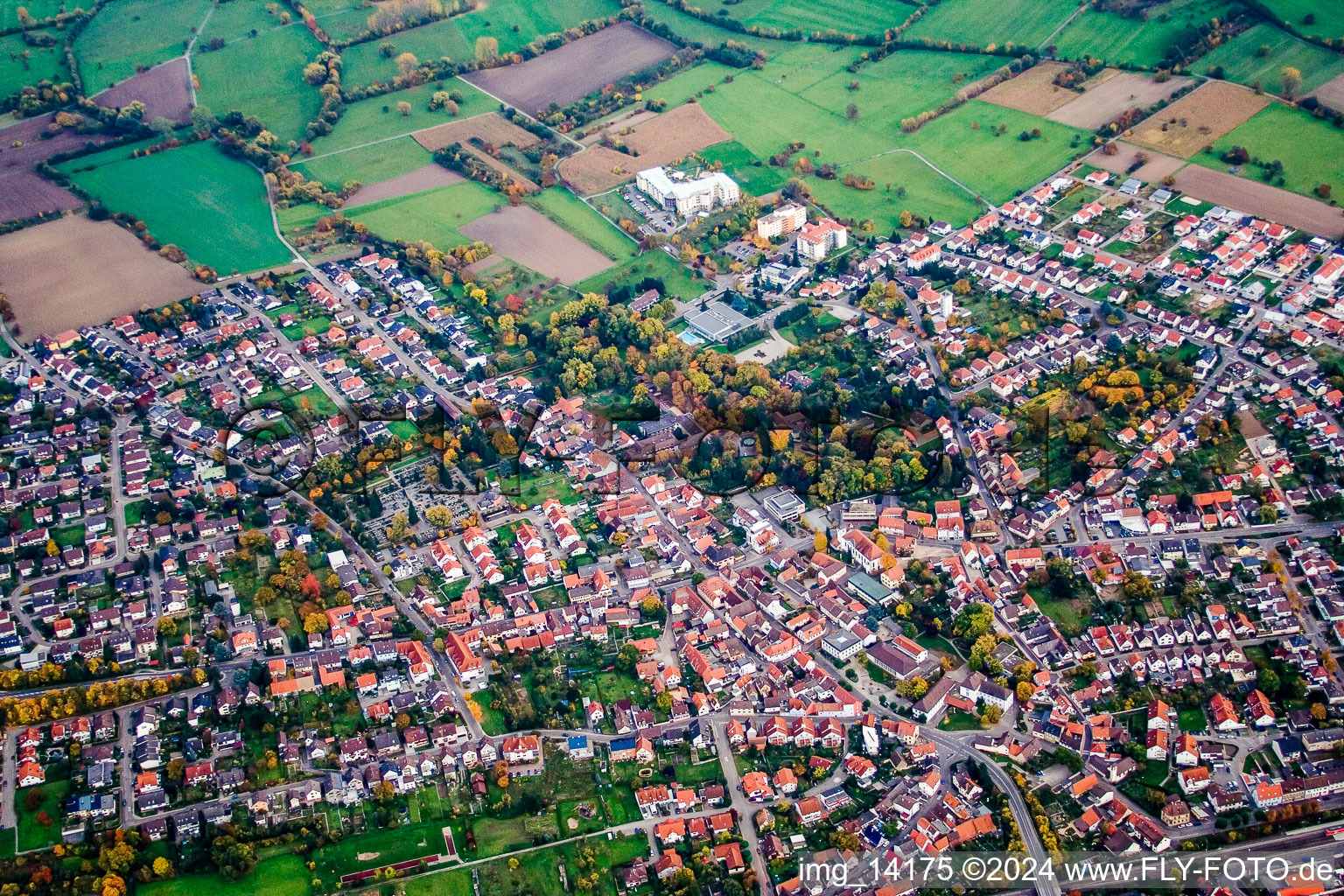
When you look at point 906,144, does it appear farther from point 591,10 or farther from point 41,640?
point 41,640

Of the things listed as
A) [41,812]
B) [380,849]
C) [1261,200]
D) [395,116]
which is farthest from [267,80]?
[380,849]

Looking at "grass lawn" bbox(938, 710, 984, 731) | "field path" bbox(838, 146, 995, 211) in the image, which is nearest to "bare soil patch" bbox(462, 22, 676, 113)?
"field path" bbox(838, 146, 995, 211)

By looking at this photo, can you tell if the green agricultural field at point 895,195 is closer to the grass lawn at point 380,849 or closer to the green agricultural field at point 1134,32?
the green agricultural field at point 1134,32

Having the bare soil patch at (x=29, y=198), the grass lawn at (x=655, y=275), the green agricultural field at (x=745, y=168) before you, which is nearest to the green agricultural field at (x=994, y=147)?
the green agricultural field at (x=745, y=168)

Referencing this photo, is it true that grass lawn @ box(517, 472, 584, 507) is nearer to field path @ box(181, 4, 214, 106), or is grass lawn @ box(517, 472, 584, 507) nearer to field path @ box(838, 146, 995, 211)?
field path @ box(838, 146, 995, 211)

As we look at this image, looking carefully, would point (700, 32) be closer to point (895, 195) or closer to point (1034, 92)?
point (1034, 92)
